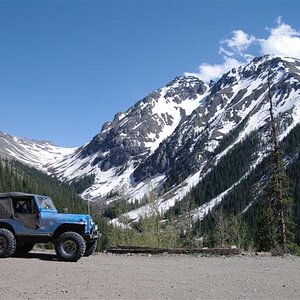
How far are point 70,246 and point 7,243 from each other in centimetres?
283

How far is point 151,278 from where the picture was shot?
607 inches

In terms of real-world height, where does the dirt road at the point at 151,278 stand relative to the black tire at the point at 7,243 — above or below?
below

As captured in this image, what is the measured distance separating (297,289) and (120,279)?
564cm

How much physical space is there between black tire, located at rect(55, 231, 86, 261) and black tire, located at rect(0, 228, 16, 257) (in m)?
1.96

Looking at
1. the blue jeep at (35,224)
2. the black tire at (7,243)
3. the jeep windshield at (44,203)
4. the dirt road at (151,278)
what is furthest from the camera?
the jeep windshield at (44,203)

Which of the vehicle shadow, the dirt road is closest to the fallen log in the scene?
the dirt road

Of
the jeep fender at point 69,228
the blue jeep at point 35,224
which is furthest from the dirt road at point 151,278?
→ the jeep fender at point 69,228

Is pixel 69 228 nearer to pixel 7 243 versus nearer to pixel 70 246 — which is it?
pixel 70 246

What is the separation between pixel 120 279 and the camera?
1511 cm

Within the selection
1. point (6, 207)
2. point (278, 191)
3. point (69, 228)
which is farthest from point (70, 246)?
point (278, 191)

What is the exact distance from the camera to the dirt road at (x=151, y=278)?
1274 centimetres

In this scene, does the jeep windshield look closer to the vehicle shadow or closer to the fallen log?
the vehicle shadow

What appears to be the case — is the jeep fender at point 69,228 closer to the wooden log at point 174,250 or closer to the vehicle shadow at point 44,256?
the vehicle shadow at point 44,256

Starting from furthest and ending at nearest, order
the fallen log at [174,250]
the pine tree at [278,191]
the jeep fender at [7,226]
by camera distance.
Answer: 1. the pine tree at [278,191]
2. the fallen log at [174,250]
3. the jeep fender at [7,226]
